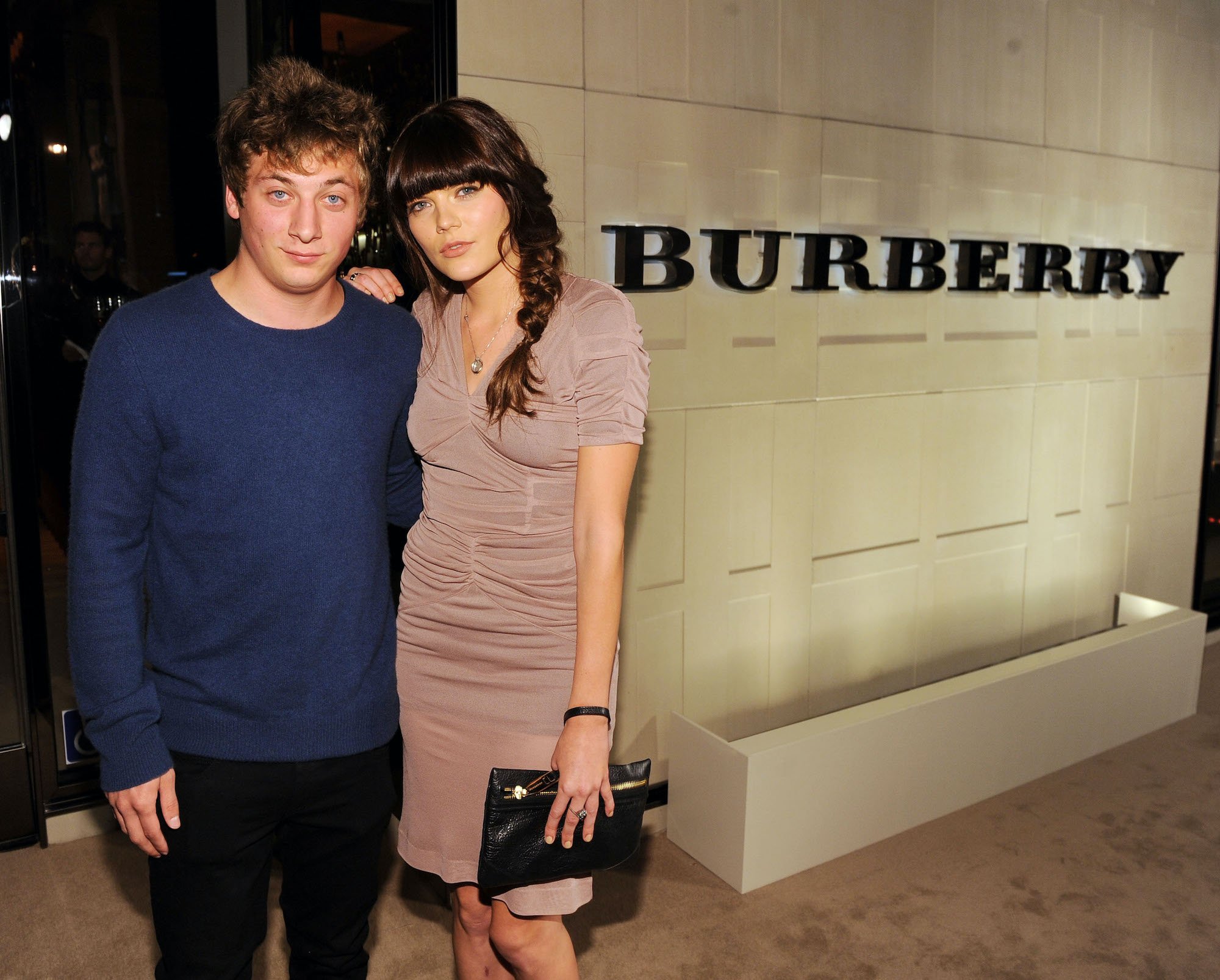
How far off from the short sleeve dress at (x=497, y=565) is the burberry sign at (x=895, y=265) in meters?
1.21

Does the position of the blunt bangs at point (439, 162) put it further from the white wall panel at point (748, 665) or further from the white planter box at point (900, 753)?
the white wall panel at point (748, 665)

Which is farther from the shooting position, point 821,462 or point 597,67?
point 821,462

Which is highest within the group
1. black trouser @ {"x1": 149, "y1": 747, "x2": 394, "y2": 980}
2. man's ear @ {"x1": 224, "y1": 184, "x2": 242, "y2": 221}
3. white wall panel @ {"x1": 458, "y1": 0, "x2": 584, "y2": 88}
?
white wall panel @ {"x1": 458, "y1": 0, "x2": 584, "y2": 88}

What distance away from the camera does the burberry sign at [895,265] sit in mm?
3045

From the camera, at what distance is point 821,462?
11.6ft

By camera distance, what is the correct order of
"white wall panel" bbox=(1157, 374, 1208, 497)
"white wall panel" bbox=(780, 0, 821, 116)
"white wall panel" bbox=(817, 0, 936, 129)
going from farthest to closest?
"white wall panel" bbox=(1157, 374, 1208, 497) < "white wall panel" bbox=(817, 0, 936, 129) < "white wall panel" bbox=(780, 0, 821, 116)

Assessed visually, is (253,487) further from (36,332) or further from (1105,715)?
(1105,715)

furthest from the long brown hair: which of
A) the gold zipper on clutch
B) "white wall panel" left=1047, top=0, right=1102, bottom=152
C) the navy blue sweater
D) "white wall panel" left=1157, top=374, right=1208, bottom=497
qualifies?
"white wall panel" left=1157, top=374, right=1208, bottom=497

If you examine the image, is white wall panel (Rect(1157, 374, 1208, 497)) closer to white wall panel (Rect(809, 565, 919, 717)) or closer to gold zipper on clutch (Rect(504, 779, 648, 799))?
white wall panel (Rect(809, 565, 919, 717))

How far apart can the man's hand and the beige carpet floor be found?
115 centimetres

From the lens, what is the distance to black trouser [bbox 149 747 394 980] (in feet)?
5.45

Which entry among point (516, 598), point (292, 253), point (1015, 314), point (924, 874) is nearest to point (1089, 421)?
point (1015, 314)

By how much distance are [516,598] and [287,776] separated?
0.44 m

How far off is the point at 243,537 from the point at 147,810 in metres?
0.40
